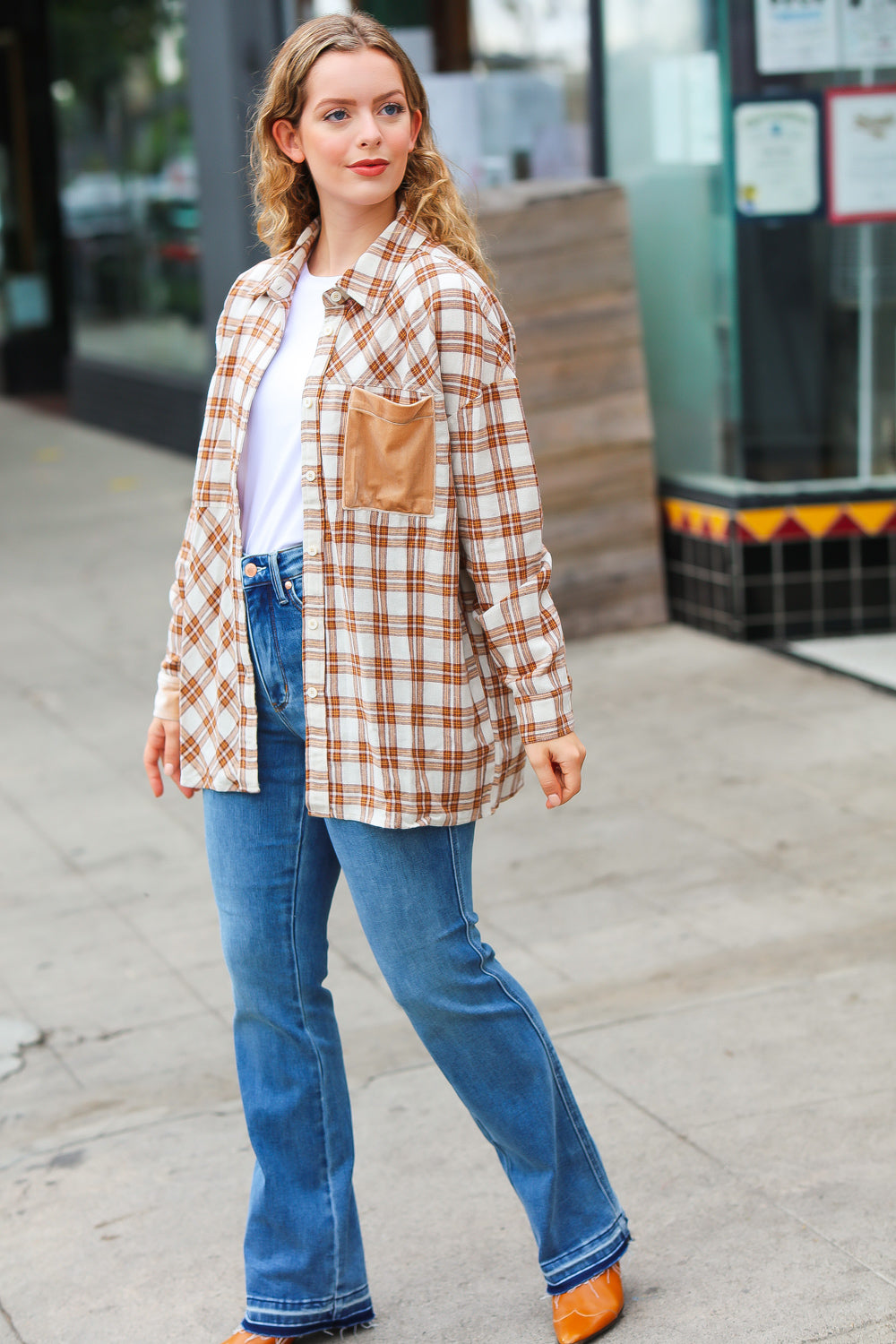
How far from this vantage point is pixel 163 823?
5.14 meters

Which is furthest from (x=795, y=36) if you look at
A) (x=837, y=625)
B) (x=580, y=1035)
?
(x=580, y=1035)

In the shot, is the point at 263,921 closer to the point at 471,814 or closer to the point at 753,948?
the point at 471,814

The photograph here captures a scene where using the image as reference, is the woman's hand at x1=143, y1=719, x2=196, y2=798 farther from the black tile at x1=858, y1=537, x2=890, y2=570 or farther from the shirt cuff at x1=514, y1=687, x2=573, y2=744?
the black tile at x1=858, y1=537, x2=890, y2=570

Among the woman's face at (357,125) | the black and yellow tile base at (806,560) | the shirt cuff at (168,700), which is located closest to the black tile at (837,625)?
the black and yellow tile base at (806,560)

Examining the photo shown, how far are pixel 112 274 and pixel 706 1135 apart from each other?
11.4 meters

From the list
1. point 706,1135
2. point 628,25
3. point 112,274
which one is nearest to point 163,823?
point 706,1135

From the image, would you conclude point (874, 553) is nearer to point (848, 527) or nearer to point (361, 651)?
point (848, 527)

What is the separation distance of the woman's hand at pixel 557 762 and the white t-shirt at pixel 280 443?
17.8 inches

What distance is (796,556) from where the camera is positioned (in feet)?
21.4

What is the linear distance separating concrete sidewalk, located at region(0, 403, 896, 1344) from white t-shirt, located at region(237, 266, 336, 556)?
1263mm

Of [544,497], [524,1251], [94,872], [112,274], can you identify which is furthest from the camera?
[112,274]

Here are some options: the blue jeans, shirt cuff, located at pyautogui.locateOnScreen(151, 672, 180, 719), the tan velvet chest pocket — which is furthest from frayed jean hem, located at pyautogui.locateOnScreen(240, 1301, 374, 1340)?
the tan velvet chest pocket

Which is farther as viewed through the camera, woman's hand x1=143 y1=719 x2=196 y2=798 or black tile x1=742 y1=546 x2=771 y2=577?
black tile x1=742 y1=546 x2=771 y2=577

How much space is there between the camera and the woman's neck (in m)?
2.45
